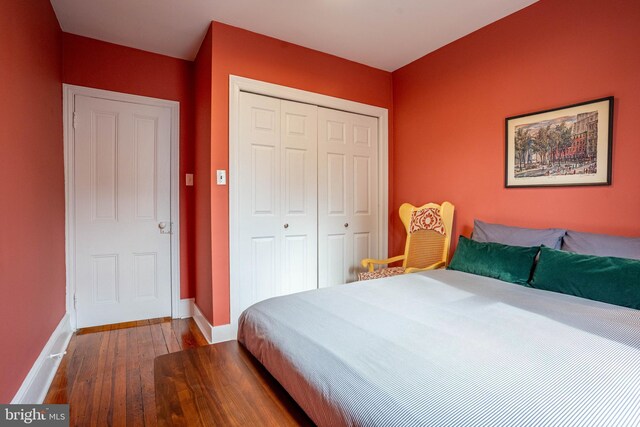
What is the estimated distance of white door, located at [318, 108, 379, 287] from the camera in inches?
124

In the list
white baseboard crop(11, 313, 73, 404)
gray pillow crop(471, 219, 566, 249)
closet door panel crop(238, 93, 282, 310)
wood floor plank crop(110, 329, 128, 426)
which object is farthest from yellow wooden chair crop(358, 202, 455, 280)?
white baseboard crop(11, 313, 73, 404)

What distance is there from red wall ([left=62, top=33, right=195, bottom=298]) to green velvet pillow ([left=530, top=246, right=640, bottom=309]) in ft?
9.84

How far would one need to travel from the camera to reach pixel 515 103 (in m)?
2.46

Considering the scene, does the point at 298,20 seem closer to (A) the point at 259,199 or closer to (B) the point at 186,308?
(A) the point at 259,199

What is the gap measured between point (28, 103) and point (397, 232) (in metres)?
3.24

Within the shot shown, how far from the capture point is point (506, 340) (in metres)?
1.16

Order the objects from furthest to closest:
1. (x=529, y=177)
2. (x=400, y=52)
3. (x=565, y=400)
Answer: (x=400, y=52) → (x=529, y=177) → (x=565, y=400)

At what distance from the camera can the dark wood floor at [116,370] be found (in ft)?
5.57

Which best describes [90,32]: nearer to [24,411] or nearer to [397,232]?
[24,411]

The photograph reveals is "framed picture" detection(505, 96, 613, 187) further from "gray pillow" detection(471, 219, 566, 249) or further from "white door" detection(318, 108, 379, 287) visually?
"white door" detection(318, 108, 379, 287)

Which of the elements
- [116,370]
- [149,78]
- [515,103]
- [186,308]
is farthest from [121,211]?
[515,103]

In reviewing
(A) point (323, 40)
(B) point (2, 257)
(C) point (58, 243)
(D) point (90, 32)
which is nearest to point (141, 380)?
(B) point (2, 257)

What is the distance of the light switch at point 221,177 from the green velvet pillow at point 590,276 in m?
2.29

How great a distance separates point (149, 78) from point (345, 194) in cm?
225
